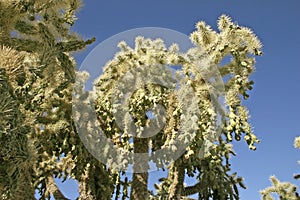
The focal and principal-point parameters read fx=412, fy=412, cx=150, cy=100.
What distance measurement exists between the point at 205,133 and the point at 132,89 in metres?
2.12

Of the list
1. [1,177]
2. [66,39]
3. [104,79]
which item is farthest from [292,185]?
[1,177]

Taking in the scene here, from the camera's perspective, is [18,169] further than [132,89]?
No

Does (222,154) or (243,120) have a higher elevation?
(222,154)

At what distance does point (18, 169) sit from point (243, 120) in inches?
162

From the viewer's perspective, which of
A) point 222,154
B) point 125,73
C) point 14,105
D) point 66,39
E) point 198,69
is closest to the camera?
point 14,105

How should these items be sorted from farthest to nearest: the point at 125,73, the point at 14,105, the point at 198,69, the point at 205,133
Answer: the point at 125,73 → the point at 198,69 → the point at 205,133 → the point at 14,105

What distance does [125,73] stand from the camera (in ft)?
31.1

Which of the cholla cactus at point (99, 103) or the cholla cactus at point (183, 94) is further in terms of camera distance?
the cholla cactus at point (183, 94)

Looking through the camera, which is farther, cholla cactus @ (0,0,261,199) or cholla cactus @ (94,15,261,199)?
cholla cactus @ (94,15,261,199)

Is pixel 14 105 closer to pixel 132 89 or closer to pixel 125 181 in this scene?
pixel 132 89

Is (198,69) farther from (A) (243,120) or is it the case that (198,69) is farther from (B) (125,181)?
(B) (125,181)

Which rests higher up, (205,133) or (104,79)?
(104,79)

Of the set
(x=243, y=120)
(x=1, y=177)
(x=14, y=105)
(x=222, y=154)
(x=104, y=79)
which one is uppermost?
(x=104, y=79)

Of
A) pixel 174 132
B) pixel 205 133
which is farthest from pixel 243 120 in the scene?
pixel 174 132
